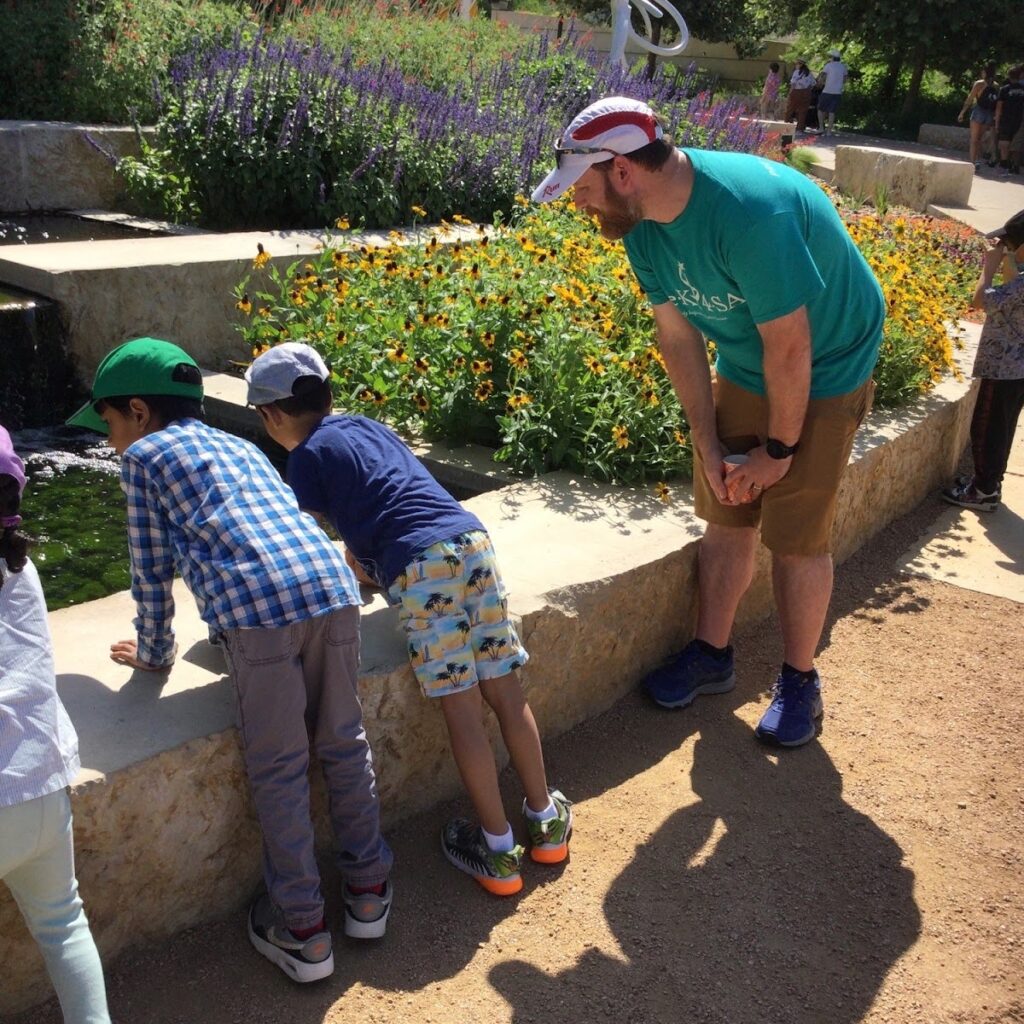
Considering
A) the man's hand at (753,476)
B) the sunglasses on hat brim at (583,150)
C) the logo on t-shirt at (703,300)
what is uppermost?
the sunglasses on hat brim at (583,150)

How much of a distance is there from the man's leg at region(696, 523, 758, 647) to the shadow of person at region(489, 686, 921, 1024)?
0.40 meters

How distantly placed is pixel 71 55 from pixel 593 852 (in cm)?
892

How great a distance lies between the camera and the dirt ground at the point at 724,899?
2453mm

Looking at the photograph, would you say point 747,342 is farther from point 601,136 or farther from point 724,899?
point 724,899

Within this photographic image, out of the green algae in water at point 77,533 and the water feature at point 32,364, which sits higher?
the water feature at point 32,364

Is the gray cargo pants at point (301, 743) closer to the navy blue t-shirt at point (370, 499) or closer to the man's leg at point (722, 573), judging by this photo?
the navy blue t-shirt at point (370, 499)

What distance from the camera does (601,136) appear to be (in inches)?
110

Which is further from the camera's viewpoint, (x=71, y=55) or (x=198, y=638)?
Result: (x=71, y=55)

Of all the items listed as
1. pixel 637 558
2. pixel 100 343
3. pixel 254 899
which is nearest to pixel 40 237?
pixel 100 343

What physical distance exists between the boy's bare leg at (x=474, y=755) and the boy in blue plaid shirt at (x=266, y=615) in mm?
246

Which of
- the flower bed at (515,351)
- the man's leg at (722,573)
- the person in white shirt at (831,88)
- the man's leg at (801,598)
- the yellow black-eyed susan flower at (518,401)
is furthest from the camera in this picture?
the person in white shirt at (831,88)

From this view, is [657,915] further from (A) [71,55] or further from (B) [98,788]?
(A) [71,55]

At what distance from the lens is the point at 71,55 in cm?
968

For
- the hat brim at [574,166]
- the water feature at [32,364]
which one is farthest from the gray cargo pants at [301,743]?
the water feature at [32,364]
